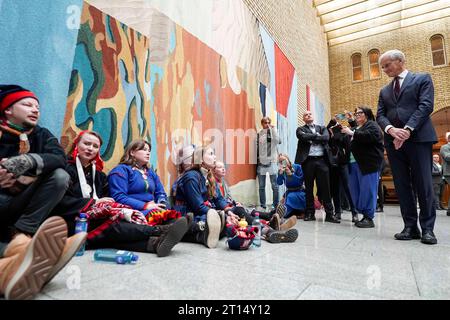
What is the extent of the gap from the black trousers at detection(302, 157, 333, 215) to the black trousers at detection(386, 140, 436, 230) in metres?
1.38

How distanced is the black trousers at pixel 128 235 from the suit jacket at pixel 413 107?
2336 mm

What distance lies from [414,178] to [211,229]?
1.88m

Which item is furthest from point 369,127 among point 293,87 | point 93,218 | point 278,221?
point 293,87

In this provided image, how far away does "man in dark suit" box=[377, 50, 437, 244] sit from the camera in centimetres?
250

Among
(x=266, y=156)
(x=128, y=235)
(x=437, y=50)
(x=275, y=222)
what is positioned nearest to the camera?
(x=128, y=235)

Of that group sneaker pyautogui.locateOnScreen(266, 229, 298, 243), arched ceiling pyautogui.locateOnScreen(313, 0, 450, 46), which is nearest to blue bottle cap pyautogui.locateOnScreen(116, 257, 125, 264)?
sneaker pyautogui.locateOnScreen(266, 229, 298, 243)

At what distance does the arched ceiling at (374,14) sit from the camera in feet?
35.8

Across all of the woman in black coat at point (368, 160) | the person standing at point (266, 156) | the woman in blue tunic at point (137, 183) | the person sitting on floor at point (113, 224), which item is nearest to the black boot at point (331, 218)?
the woman in black coat at point (368, 160)

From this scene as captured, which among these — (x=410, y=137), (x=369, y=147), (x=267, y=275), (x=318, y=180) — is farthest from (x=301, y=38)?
(x=267, y=275)

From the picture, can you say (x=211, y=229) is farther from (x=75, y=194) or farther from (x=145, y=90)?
(x=145, y=90)

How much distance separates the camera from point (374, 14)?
37.4 feet

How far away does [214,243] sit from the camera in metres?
2.21

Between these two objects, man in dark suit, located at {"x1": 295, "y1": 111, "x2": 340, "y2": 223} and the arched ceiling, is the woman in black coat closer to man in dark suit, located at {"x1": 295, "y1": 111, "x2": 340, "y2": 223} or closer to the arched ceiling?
man in dark suit, located at {"x1": 295, "y1": 111, "x2": 340, "y2": 223}
